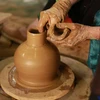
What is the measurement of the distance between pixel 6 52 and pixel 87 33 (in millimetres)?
1342

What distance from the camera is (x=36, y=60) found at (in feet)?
4.54

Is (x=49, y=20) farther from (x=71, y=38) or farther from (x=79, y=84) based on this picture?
(x=79, y=84)

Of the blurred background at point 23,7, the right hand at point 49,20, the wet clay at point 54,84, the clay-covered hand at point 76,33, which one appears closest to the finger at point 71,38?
the clay-covered hand at point 76,33

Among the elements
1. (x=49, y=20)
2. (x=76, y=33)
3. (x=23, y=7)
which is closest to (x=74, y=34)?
(x=76, y=33)

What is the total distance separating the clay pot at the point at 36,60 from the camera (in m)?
1.38

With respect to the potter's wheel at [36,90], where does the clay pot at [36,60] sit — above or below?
above

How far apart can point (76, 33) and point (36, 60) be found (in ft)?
0.93

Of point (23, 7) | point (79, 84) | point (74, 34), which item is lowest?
point (23, 7)

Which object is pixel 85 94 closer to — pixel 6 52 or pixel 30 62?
pixel 30 62

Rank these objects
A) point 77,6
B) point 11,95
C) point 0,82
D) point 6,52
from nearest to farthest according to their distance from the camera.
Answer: point 11,95 → point 0,82 → point 77,6 → point 6,52

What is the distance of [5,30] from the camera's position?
9.04ft

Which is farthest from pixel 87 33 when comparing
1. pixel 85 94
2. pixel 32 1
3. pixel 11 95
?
pixel 32 1

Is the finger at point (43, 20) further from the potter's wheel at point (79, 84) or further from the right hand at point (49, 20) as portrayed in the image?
the potter's wheel at point (79, 84)

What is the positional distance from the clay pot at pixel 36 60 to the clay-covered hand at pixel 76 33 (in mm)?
78
